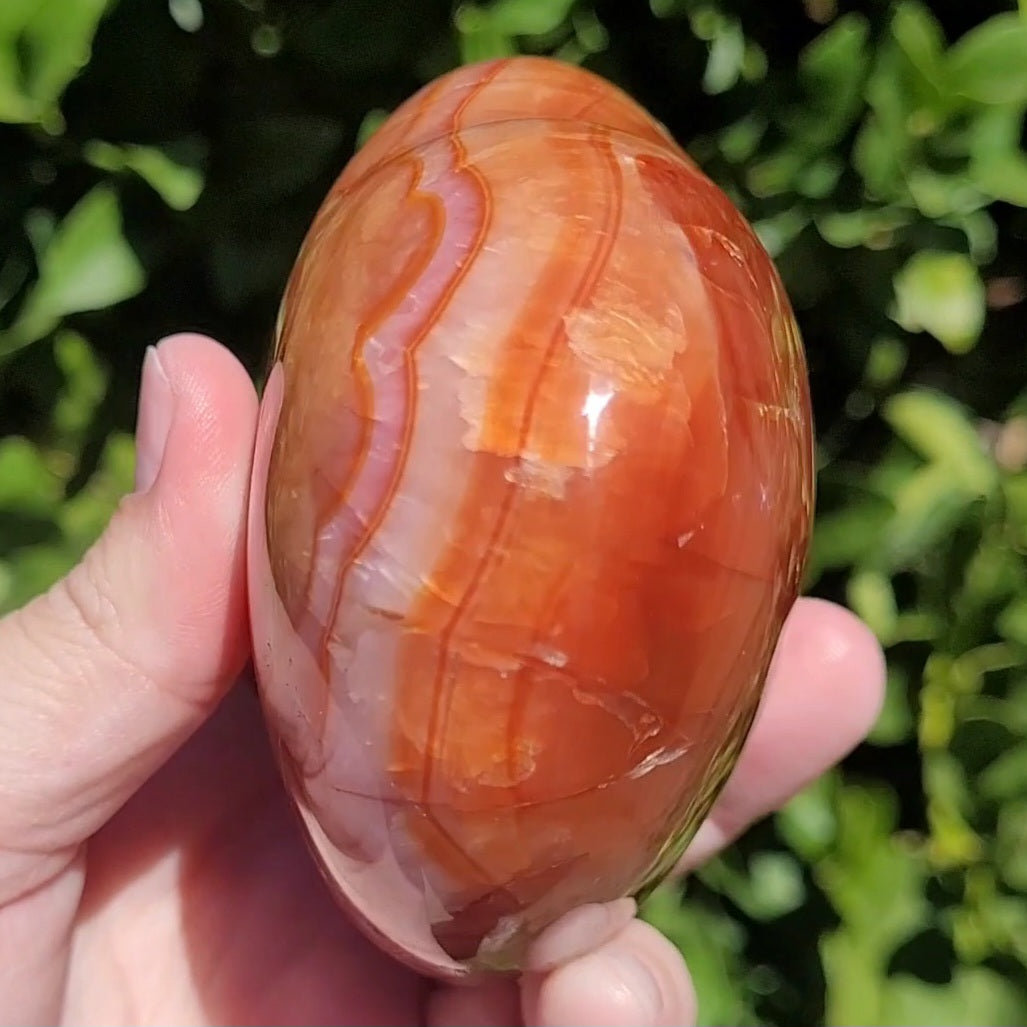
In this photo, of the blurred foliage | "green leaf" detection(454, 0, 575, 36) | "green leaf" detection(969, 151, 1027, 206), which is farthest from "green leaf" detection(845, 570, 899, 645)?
"green leaf" detection(454, 0, 575, 36)

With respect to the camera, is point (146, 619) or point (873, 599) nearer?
point (146, 619)

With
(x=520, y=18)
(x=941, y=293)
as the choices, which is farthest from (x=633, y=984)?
(x=520, y=18)

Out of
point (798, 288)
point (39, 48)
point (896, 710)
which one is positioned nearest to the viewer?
point (39, 48)

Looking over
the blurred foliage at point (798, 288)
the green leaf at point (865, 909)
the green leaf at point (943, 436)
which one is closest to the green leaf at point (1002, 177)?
the blurred foliage at point (798, 288)

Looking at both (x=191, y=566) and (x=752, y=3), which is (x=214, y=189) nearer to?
(x=191, y=566)

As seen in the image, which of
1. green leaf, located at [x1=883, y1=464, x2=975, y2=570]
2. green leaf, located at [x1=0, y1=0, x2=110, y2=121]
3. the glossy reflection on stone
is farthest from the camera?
green leaf, located at [x1=883, y1=464, x2=975, y2=570]

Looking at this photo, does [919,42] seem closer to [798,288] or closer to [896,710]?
[798,288]

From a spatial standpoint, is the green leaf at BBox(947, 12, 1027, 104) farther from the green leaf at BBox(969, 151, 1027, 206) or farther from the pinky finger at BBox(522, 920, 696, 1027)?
the pinky finger at BBox(522, 920, 696, 1027)
